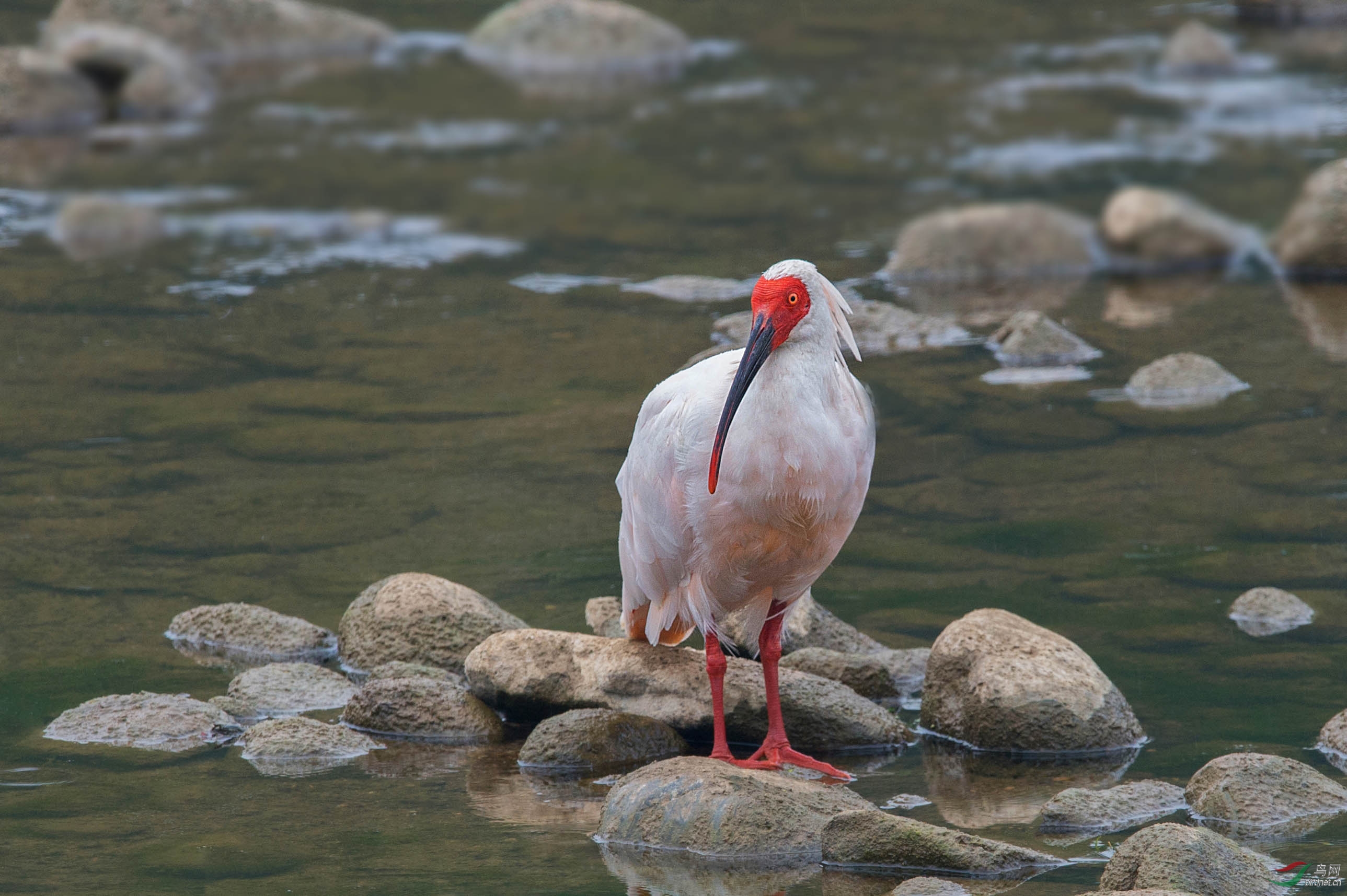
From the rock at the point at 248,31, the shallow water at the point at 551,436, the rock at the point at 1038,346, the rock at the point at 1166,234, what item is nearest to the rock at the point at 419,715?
the shallow water at the point at 551,436

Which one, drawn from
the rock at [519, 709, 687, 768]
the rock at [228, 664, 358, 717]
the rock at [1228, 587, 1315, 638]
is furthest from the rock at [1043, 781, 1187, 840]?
the rock at [228, 664, 358, 717]

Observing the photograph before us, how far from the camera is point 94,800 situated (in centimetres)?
640

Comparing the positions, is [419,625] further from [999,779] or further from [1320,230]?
[1320,230]

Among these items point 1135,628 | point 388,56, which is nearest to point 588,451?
point 1135,628

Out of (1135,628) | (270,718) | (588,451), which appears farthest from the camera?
(588,451)

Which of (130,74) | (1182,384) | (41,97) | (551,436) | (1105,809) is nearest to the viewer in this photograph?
(1105,809)

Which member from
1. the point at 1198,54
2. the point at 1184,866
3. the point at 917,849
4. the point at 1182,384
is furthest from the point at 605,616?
the point at 1198,54

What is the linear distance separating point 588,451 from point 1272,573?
423 centimetres

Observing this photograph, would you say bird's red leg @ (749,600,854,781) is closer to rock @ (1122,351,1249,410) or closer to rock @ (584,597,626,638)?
rock @ (584,597,626,638)

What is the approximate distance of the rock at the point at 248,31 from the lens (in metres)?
23.5

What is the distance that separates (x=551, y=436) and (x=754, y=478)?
5150 mm

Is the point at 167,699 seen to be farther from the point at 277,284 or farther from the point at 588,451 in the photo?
the point at 277,284

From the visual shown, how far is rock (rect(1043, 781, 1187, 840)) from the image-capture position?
6.09 metres

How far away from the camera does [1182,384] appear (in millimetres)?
11875
